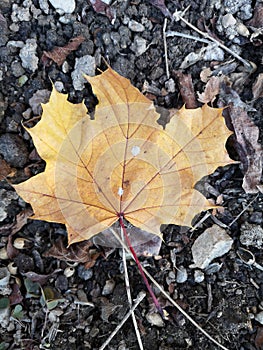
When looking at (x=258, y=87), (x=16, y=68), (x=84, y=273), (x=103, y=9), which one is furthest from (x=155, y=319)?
(x=103, y=9)

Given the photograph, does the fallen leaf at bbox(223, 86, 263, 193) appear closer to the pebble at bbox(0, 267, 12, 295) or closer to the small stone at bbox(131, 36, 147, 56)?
the small stone at bbox(131, 36, 147, 56)

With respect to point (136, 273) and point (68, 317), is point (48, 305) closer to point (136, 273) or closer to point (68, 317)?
point (68, 317)

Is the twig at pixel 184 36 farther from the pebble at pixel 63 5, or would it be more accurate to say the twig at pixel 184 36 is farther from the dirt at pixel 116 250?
the pebble at pixel 63 5

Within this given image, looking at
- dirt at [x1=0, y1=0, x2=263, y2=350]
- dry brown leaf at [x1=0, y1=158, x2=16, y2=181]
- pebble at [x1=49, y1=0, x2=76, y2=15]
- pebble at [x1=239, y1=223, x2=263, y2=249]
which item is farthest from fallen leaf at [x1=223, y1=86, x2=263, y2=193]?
dry brown leaf at [x1=0, y1=158, x2=16, y2=181]

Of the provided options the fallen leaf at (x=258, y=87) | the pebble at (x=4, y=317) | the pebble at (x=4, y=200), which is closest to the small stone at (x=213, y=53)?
the fallen leaf at (x=258, y=87)

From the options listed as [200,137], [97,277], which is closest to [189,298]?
[97,277]

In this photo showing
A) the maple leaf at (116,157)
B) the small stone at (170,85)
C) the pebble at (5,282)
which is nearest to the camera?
the maple leaf at (116,157)

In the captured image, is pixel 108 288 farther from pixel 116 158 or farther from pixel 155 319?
pixel 116 158
